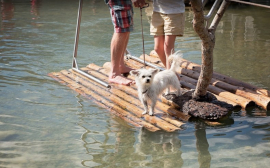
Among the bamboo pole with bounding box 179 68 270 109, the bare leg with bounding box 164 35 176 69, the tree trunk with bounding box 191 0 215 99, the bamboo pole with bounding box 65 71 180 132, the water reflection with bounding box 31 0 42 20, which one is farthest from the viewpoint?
the water reflection with bounding box 31 0 42 20

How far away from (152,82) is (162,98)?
0.54 meters

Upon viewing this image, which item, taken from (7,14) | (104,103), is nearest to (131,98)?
(104,103)

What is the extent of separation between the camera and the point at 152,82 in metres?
4.97

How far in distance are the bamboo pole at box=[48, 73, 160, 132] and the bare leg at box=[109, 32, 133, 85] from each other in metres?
0.44

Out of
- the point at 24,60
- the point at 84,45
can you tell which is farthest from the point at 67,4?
the point at 24,60

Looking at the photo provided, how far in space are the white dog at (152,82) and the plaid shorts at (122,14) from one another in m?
0.94

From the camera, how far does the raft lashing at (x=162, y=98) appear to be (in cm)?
487

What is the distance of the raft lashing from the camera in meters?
4.87

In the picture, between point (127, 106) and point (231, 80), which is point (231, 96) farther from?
point (127, 106)

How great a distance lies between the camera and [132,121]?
192 inches

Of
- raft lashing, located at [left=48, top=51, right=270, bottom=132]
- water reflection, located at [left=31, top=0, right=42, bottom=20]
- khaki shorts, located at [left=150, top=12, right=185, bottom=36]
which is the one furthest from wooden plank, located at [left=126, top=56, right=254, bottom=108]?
water reflection, located at [left=31, top=0, right=42, bottom=20]

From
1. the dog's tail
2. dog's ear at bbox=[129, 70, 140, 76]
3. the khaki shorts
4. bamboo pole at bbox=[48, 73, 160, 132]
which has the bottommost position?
bamboo pole at bbox=[48, 73, 160, 132]

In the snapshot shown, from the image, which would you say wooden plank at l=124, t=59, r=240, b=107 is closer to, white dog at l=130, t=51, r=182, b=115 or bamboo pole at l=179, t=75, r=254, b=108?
bamboo pole at l=179, t=75, r=254, b=108

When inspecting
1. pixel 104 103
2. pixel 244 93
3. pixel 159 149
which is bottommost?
pixel 159 149
